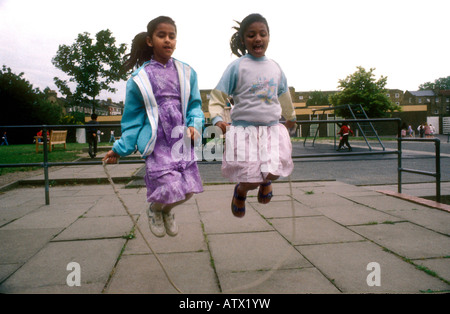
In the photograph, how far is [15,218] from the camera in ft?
13.3

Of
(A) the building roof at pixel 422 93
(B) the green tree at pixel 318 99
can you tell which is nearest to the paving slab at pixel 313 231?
(B) the green tree at pixel 318 99

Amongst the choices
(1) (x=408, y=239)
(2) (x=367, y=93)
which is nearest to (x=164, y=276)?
(1) (x=408, y=239)

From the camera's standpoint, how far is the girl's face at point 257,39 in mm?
2184

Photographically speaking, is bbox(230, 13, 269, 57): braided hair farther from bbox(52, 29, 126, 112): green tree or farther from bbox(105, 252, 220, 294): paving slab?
bbox(105, 252, 220, 294): paving slab

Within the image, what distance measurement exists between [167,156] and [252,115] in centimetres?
63

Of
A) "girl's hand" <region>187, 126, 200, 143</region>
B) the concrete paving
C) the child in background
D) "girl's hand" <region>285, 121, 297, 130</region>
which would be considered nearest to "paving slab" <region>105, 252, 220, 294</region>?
the concrete paving

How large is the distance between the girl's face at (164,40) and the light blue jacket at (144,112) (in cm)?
Answer: 12

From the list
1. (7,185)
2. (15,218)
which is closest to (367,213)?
(15,218)

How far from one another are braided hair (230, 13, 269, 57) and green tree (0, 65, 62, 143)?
115 feet

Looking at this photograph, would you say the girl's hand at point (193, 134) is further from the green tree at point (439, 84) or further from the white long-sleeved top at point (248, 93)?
the green tree at point (439, 84)

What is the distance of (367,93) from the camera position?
32469 millimetres

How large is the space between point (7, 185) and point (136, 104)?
5.89 metres
